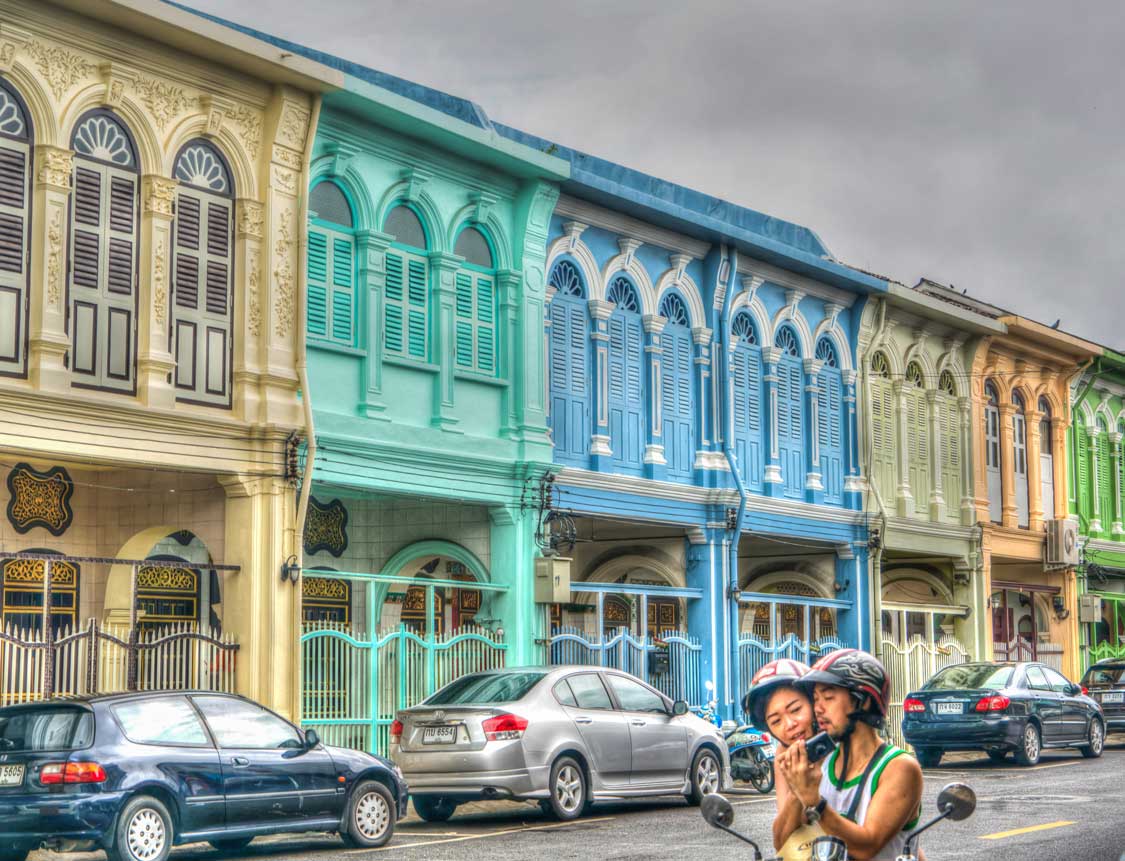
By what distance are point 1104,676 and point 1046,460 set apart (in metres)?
7.43

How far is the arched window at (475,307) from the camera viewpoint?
22125mm

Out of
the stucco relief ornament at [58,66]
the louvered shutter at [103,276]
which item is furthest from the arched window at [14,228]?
the louvered shutter at [103,276]

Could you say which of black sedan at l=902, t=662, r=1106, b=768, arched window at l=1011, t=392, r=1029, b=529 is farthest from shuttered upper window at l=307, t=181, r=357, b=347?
arched window at l=1011, t=392, r=1029, b=529

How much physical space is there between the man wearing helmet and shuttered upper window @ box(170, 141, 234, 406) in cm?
1428

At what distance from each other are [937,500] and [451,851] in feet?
65.7

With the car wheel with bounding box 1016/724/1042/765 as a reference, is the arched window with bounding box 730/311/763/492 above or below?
above

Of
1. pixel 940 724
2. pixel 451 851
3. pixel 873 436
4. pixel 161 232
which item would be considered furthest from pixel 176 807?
pixel 873 436

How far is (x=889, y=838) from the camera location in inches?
201

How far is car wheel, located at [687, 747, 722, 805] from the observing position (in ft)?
59.1

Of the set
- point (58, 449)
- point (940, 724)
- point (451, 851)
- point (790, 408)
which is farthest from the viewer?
point (790, 408)

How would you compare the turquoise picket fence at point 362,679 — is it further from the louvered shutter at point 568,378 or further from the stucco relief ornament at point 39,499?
the louvered shutter at point 568,378

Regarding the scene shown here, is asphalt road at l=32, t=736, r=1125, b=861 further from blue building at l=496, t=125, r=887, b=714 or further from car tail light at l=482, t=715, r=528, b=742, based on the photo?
blue building at l=496, t=125, r=887, b=714

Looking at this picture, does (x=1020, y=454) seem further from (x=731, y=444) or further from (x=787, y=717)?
(x=787, y=717)

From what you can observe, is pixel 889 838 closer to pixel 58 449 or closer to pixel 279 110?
pixel 58 449
